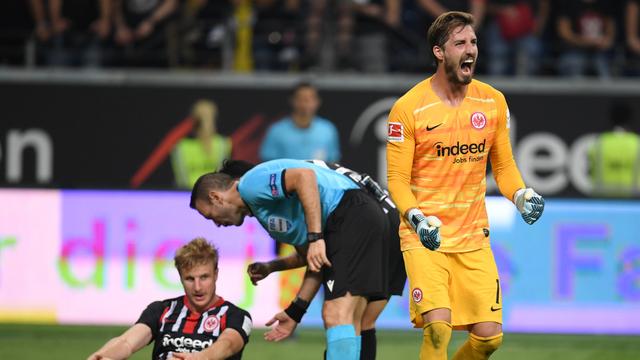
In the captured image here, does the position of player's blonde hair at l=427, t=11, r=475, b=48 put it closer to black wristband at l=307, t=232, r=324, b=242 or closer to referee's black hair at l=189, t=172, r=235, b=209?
black wristband at l=307, t=232, r=324, b=242

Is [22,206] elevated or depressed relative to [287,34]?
depressed

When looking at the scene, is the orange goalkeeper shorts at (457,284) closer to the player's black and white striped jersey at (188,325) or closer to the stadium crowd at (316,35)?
the player's black and white striped jersey at (188,325)

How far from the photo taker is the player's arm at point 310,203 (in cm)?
674

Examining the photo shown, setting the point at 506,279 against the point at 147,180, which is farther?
the point at 147,180

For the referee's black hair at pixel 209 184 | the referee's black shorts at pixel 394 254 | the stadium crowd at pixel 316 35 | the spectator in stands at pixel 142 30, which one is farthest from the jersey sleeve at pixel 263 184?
the spectator in stands at pixel 142 30

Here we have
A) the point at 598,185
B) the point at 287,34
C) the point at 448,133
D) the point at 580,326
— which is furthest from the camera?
the point at 287,34

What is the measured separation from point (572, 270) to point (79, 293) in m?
4.36

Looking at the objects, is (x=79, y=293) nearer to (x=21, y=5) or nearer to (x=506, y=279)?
(x=506, y=279)

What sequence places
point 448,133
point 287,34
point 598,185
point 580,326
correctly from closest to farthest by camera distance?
point 448,133 < point 580,326 < point 598,185 < point 287,34

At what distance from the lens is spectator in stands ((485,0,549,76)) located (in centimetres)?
1625

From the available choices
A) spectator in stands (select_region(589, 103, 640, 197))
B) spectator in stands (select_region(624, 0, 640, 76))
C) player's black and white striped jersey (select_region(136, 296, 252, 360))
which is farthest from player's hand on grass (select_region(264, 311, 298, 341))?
spectator in stands (select_region(624, 0, 640, 76))

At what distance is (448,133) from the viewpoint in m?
7.07

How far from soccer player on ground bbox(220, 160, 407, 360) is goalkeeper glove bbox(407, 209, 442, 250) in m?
0.61

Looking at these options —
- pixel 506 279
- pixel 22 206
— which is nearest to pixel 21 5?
pixel 22 206
